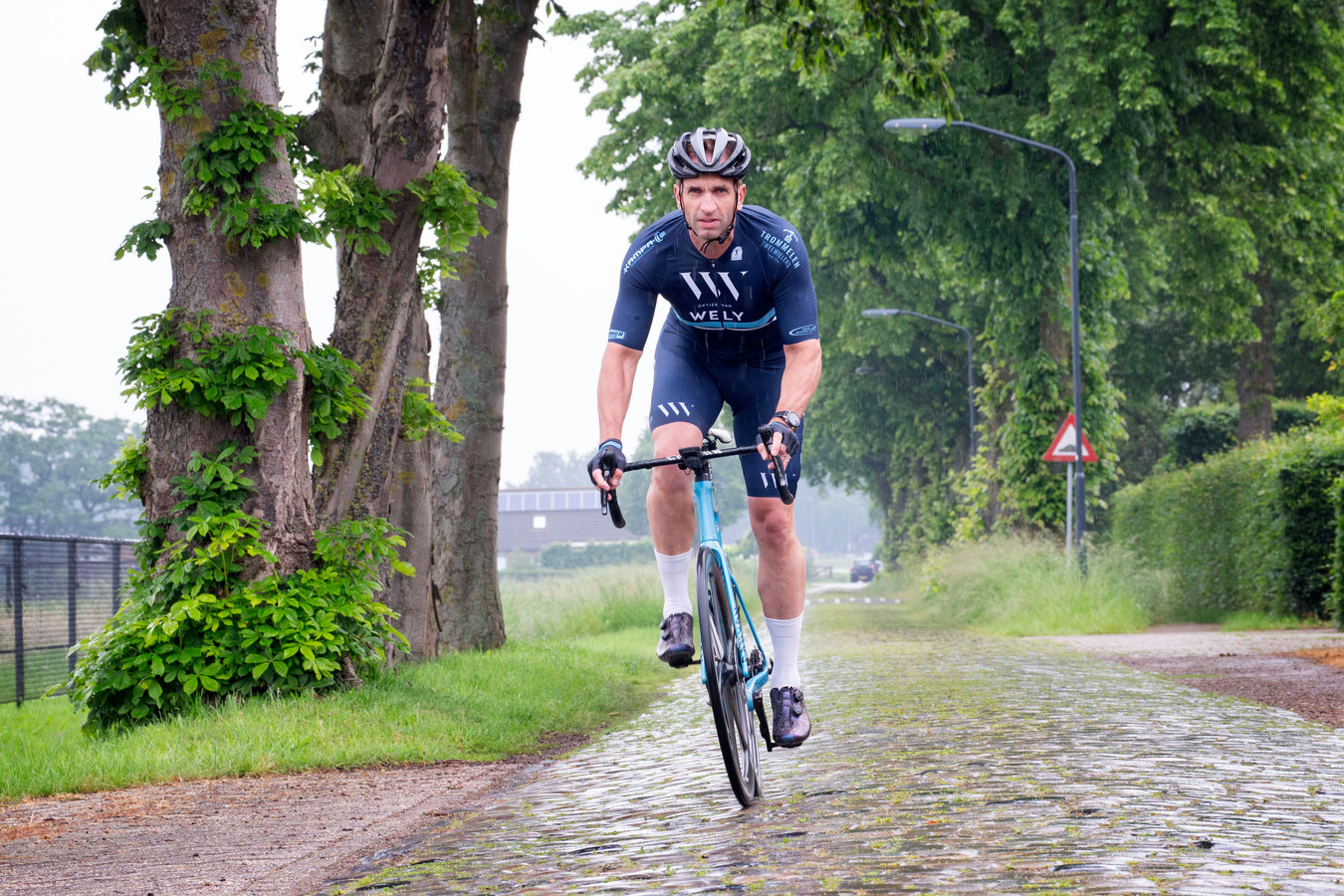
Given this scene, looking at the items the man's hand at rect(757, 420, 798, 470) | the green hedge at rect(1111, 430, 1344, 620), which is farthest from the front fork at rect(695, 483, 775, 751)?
the green hedge at rect(1111, 430, 1344, 620)

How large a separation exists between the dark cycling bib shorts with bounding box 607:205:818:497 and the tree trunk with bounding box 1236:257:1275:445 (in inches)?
1204

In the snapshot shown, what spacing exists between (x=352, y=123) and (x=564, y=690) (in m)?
4.75

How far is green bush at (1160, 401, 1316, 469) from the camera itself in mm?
37500

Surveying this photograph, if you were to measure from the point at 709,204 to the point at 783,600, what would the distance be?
1778 millimetres

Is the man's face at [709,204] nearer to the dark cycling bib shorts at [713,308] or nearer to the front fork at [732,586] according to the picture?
the dark cycling bib shorts at [713,308]

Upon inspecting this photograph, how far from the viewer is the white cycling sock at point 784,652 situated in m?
6.08

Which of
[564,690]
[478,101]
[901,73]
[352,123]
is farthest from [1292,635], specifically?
[352,123]

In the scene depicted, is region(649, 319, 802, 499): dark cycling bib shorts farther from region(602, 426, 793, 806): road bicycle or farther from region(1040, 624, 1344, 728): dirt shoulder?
region(1040, 624, 1344, 728): dirt shoulder

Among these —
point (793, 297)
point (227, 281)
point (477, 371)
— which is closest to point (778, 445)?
point (793, 297)

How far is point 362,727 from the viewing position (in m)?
7.95

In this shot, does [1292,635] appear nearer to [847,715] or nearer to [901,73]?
[901,73]

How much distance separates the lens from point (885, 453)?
2189 inches

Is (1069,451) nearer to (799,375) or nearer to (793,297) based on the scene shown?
(793,297)

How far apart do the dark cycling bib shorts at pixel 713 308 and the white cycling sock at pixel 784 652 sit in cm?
66
